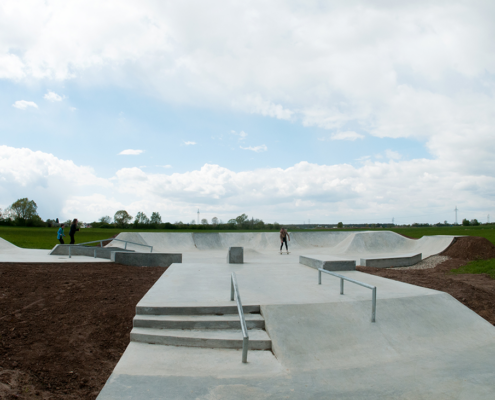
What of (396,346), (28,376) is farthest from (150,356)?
(396,346)

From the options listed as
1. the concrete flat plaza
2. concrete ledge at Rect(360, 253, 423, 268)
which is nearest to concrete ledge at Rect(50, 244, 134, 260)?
the concrete flat plaza

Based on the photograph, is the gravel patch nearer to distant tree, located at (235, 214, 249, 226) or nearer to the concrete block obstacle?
the concrete block obstacle

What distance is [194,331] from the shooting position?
541 cm

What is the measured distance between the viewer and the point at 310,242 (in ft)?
98.4

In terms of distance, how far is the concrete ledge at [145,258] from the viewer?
42.5 ft

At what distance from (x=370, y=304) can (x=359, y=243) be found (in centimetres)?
1873

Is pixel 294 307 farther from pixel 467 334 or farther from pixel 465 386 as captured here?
pixel 467 334

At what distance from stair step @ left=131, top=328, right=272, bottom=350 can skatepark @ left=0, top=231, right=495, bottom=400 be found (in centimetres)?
2

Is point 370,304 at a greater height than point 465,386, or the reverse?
point 370,304

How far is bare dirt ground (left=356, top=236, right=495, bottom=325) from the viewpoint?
8.27 meters

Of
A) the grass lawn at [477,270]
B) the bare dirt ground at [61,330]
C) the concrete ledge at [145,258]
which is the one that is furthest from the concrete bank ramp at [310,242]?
the bare dirt ground at [61,330]

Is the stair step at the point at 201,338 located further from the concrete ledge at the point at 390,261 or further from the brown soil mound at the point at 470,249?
the brown soil mound at the point at 470,249

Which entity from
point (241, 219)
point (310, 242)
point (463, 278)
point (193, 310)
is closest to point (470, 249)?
point (463, 278)

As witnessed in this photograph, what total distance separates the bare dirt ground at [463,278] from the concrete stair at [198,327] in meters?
5.76
